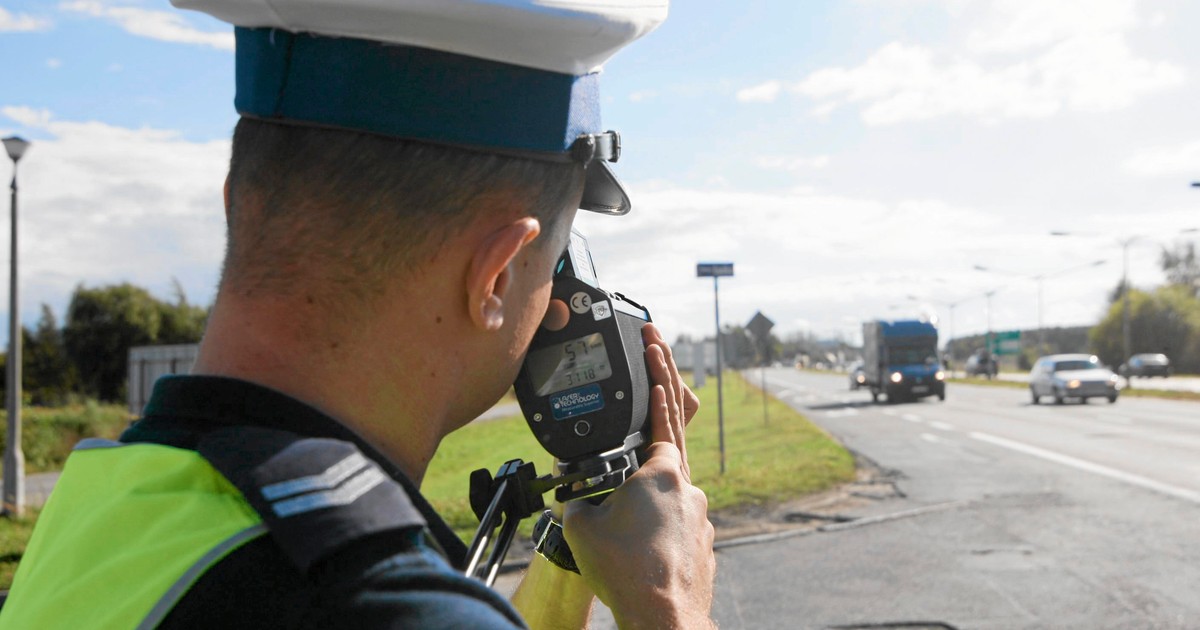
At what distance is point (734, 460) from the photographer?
1777 centimetres

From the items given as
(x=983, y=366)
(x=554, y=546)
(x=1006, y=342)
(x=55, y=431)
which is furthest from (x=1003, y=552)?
(x=1006, y=342)

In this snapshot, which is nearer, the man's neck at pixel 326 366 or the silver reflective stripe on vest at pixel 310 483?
the silver reflective stripe on vest at pixel 310 483

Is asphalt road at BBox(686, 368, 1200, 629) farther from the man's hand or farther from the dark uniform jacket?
the dark uniform jacket

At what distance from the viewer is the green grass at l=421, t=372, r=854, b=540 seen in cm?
1281

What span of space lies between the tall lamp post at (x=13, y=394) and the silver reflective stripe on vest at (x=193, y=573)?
1441cm

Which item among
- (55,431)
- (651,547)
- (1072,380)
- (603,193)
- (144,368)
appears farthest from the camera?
(1072,380)

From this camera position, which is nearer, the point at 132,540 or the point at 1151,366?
the point at 132,540

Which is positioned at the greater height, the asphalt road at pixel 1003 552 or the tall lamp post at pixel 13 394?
the tall lamp post at pixel 13 394

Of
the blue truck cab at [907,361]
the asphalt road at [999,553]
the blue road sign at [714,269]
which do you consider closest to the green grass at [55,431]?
the blue road sign at [714,269]

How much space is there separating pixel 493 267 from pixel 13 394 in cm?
1494

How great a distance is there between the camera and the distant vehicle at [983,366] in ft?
239

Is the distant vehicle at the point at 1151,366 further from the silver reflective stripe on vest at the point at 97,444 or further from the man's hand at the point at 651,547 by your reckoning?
the silver reflective stripe on vest at the point at 97,444

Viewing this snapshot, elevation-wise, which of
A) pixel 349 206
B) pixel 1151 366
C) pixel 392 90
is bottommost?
pixel 1151 366

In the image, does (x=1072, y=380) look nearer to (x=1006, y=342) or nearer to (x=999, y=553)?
(x=999, y=553)
